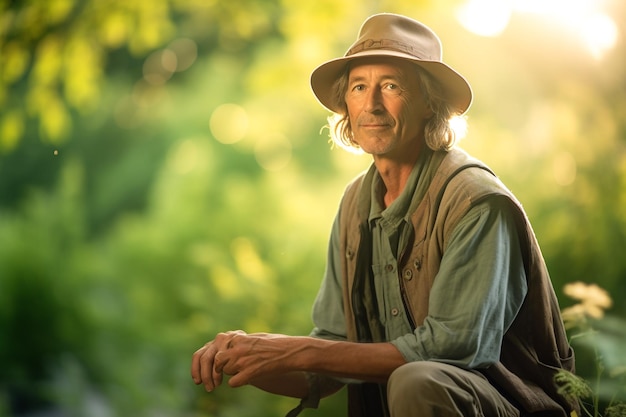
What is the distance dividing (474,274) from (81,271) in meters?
2.88

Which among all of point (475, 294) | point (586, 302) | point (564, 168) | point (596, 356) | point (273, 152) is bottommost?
point (596, 356)

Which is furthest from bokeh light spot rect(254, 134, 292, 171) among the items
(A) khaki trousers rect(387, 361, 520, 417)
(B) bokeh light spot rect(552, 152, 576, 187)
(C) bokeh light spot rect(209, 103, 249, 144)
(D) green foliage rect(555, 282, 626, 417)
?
(A) khaki trousers rect(387, 361, 520, 417)

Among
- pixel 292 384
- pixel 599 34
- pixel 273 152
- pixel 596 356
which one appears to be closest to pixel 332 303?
pixel 292 384

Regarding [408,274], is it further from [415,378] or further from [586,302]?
[586,302]

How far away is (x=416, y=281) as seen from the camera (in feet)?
6.11

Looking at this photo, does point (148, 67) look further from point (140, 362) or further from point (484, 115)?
point (484, 115)

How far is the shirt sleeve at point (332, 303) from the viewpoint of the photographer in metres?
2.07

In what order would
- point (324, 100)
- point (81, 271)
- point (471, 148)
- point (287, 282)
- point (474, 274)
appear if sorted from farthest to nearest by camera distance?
point (81, 271), point (287, 282), point (471, 148), point (324, 100), point (474, 274)

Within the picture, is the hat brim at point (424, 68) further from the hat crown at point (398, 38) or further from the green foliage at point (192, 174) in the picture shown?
the green foliage at point (192, 174)

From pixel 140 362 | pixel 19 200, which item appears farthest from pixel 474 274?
pixel 19 200

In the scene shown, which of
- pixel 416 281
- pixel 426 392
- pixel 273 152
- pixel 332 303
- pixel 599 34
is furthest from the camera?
pixel 273 152

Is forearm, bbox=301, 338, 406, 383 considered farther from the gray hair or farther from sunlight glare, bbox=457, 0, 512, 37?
sunlight glare, bbox=457, 0, 512, 37

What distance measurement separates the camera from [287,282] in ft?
11.6

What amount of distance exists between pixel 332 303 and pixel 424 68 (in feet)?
1.96
